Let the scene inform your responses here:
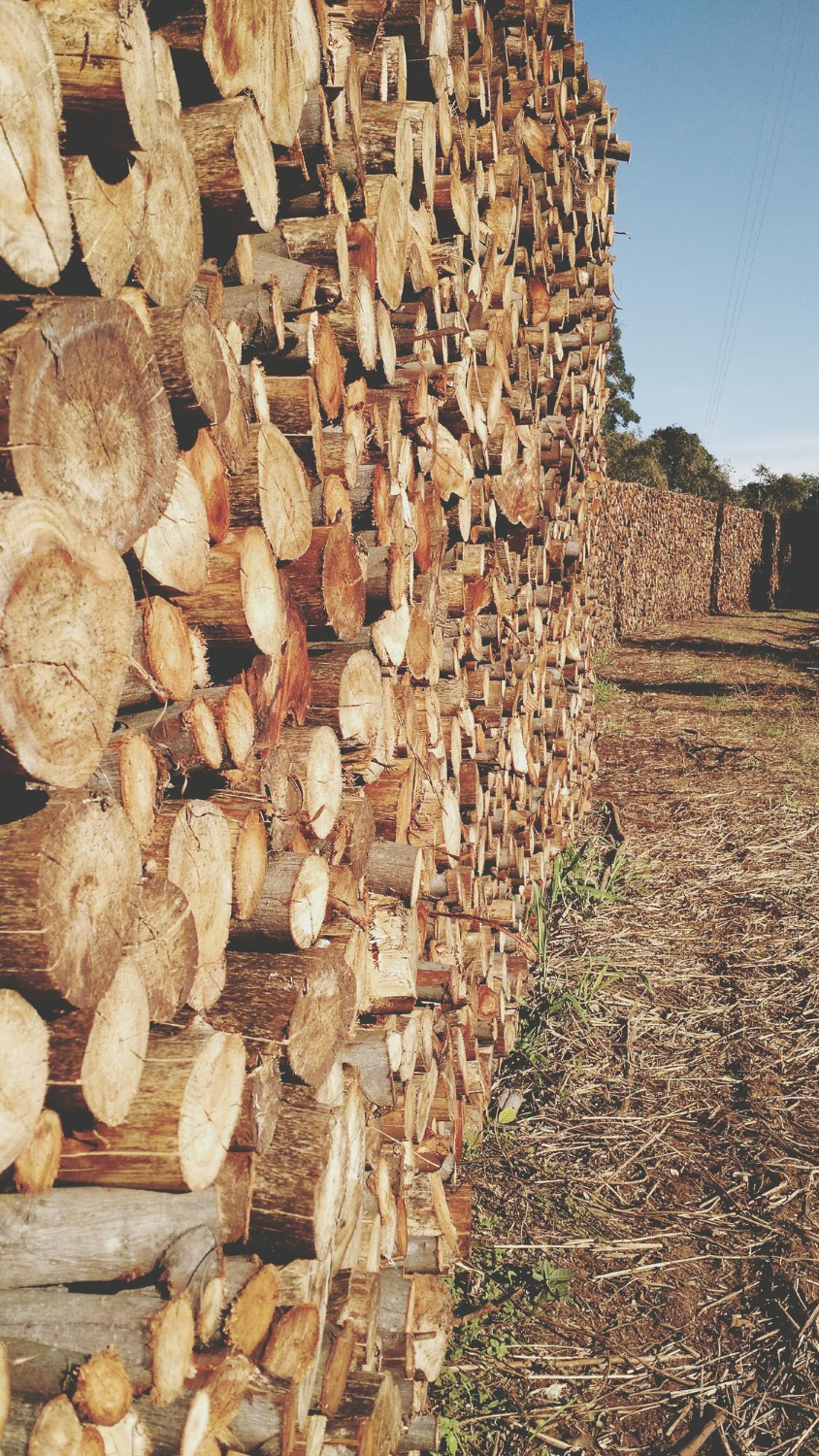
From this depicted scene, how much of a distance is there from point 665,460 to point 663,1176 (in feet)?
135

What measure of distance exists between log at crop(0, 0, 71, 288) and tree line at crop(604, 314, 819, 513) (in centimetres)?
3596

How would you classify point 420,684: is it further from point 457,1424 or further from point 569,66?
point 569,66

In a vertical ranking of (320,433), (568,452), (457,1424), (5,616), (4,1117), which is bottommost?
(457,1424)

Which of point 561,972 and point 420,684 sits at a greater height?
point 420,684

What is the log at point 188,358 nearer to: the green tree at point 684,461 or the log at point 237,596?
the log at point 237,596

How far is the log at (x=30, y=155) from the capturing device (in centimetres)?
82

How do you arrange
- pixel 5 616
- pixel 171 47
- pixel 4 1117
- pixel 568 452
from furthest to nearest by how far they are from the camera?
pixel 568 452 → pixel 171 47 → pixel 4 1117 → pixel 5 616

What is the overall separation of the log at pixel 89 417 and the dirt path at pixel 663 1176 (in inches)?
89.5

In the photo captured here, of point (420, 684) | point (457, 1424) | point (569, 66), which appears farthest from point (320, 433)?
point (569, 66)

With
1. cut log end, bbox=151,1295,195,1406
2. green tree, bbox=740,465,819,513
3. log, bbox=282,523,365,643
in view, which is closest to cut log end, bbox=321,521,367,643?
log, bbox=282,523,365,643

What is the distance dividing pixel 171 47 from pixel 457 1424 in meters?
2.71

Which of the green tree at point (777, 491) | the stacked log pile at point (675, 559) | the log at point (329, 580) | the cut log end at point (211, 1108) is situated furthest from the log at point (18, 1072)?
the green tree at point (777, 491)

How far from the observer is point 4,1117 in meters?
0.93

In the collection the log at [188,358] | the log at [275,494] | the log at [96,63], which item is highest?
the log at [96,63]
